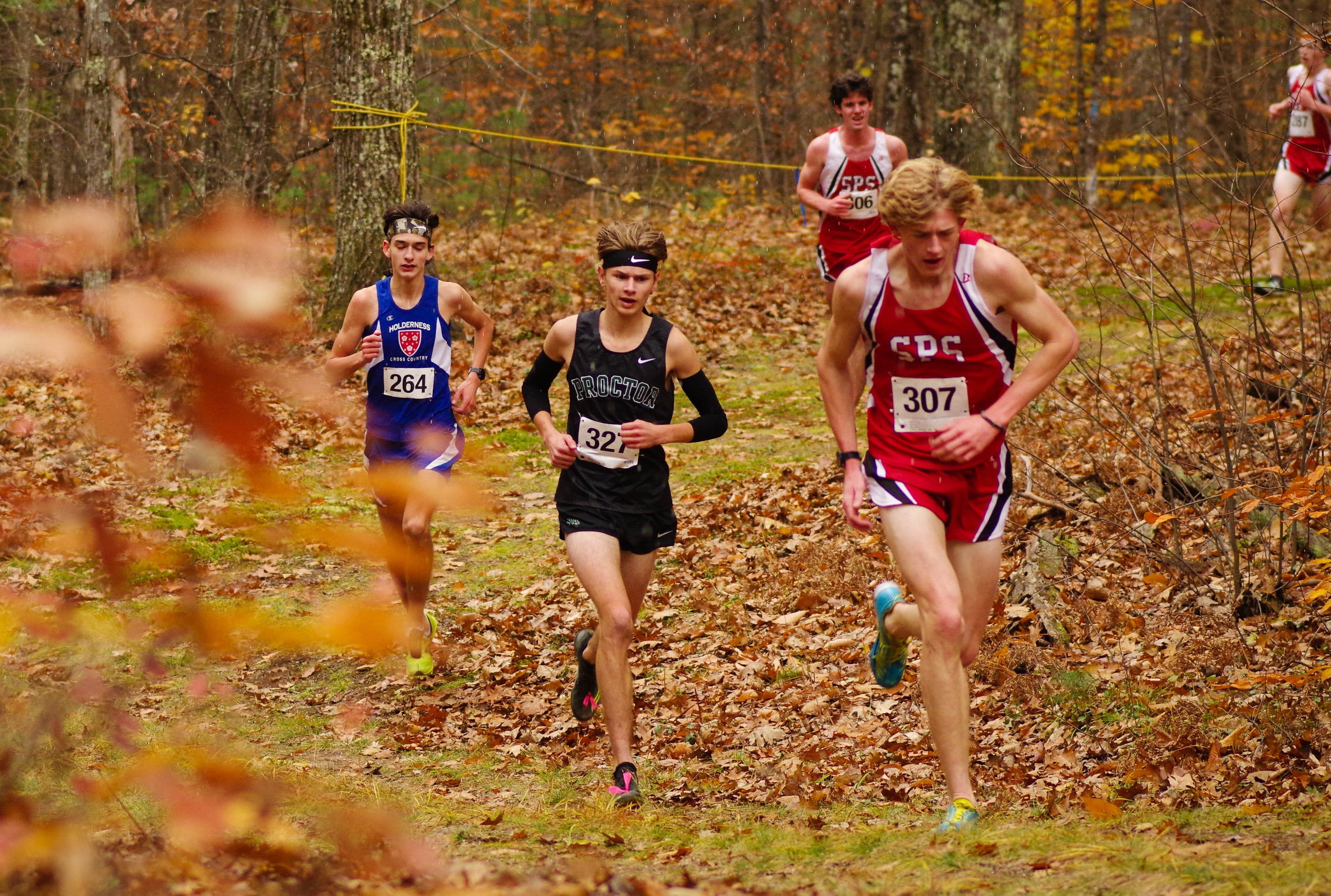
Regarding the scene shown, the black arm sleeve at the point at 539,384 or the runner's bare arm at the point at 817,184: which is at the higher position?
the runner's bare arm at the point at 817,184

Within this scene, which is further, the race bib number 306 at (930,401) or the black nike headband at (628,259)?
the black nike headband at (628,259)

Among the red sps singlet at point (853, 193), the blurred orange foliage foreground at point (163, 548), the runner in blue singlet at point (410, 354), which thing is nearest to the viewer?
the blurred orange foliage foreground at point (163, 548)

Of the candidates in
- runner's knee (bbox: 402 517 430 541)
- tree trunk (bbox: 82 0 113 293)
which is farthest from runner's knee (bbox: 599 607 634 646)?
tree trunk (bbox: 82 0 113 293)

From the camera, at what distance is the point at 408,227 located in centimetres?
680

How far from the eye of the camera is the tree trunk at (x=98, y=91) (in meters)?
12.2

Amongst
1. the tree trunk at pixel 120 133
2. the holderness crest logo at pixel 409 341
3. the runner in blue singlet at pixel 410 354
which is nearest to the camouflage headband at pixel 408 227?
the runner in blue singlet at pixel 410 354

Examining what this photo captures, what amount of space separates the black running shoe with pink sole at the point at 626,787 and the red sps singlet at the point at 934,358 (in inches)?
63.4

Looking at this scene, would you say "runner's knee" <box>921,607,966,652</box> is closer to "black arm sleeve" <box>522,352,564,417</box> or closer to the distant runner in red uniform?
"black arm sleeve" <box>522,352,564,417</box>

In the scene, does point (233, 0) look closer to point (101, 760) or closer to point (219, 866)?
point (101, 760)

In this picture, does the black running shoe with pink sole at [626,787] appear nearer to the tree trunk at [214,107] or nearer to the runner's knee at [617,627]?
the runner's knee at [617,627]

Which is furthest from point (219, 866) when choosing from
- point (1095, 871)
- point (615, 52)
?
point (615, 52)

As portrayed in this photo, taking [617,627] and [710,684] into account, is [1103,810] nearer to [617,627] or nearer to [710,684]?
[617,627]

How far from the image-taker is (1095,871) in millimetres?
3426

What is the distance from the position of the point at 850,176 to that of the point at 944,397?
5.10 metres
